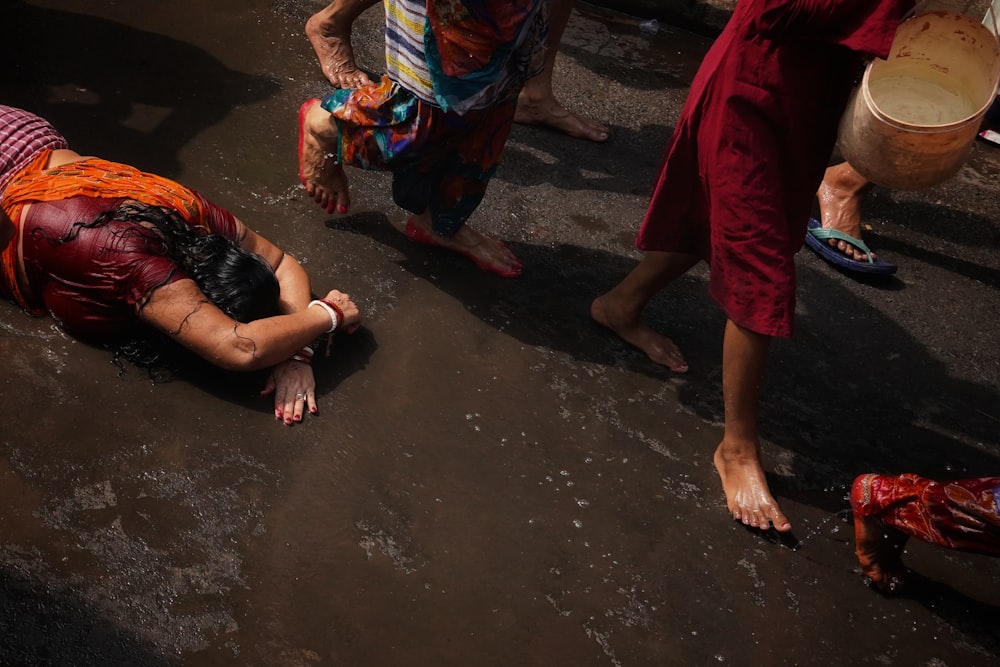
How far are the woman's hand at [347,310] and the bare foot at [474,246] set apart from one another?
22.0 inches

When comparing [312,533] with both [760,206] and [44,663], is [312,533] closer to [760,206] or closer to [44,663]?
[44,663]

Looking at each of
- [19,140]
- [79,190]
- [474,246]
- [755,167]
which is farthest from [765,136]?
[19,140]

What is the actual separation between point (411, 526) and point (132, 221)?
1.26 metres

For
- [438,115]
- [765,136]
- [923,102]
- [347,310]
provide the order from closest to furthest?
[765,136], [923,102], [438,115], [347,310]

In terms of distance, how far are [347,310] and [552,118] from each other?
70.6 inches

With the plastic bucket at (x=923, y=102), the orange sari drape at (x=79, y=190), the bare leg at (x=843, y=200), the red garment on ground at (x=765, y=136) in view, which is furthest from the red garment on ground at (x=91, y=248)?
the bare leg at (x=843, y=200)

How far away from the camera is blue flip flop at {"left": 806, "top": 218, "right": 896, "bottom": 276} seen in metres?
3.91

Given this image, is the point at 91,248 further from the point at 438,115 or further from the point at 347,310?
the point at 438,115

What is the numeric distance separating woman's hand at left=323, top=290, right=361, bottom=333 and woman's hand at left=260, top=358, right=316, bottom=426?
8.7 inches

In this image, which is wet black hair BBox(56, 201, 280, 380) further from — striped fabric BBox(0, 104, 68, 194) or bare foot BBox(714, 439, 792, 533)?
bare foot BBox(714, 439, 792, 533)

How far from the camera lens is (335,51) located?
13.9 ft

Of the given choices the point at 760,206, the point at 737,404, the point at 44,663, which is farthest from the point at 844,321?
the point at 44,663

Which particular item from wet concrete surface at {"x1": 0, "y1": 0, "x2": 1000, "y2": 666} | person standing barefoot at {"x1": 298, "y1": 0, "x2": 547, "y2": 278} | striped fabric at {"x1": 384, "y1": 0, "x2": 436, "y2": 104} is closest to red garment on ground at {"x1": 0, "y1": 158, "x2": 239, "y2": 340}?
wet concrete surface at {"x1": 0, "y1": 0, "x2": 1000, "y2": 666}

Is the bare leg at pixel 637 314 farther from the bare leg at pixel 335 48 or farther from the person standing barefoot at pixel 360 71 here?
the bare leg at pixel 335 48
